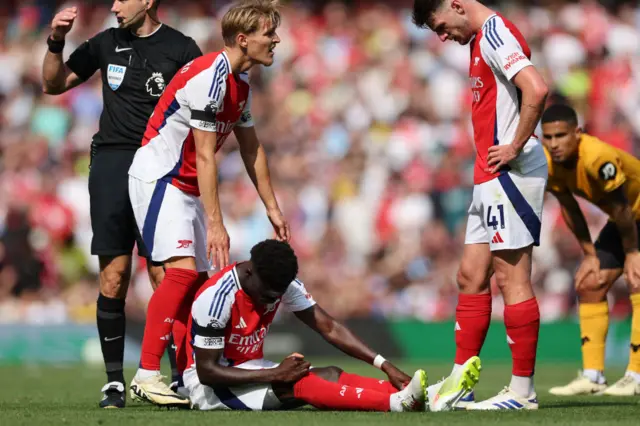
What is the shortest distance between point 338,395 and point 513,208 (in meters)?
1.59

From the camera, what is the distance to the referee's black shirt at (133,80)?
25.8 ft

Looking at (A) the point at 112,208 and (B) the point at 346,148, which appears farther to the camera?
(B) the point at 346,148

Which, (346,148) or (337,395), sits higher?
(346,148)

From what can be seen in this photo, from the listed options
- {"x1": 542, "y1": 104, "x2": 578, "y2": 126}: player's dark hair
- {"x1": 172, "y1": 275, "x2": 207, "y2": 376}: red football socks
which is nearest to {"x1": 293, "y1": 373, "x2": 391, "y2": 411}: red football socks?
{"x1": 172, "y1": 275, "x2": 207, "y2": 376}: red football socks

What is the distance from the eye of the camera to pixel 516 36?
701cm

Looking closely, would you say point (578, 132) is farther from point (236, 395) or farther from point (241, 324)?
point (236, 395)

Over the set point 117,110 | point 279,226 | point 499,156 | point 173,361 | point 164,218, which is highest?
point 117,110

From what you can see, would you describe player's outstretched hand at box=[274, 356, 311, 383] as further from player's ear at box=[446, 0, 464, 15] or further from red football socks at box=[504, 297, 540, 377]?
player's ear at box=[446, 0, 464, 15]

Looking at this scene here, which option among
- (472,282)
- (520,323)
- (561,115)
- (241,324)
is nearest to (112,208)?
(241,324)

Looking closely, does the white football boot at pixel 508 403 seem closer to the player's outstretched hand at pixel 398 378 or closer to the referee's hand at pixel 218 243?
the player's outstretched hand at pixel 398 378

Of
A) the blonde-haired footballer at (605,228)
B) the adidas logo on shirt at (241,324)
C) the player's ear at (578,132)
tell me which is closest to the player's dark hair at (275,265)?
the adidas logo on shirt at (241,324)

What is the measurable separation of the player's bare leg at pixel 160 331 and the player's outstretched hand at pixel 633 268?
13.6 ft

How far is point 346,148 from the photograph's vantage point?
59.5 ft

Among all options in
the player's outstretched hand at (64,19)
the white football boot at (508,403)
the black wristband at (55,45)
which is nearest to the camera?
the white football boot at (508,403)
